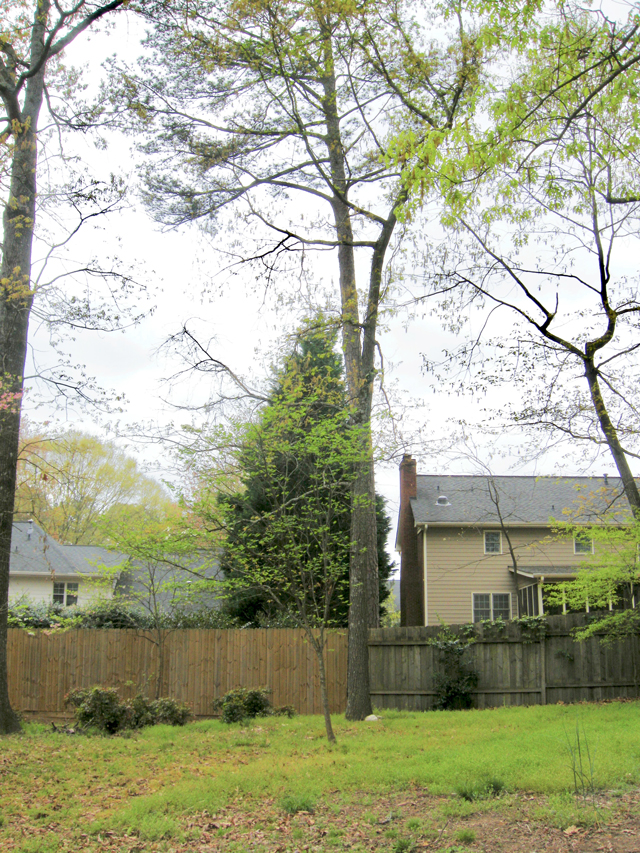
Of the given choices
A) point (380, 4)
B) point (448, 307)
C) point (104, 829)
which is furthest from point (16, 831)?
point (380, 4)

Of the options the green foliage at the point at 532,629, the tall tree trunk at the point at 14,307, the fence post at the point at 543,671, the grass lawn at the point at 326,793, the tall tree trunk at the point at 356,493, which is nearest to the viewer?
the grass lawn at the point at 326,793

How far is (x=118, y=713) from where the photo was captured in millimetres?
10742

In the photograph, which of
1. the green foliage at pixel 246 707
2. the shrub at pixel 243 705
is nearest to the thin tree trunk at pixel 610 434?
the green foliage at pixel 246 707

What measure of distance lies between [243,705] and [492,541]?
1291 centimetres

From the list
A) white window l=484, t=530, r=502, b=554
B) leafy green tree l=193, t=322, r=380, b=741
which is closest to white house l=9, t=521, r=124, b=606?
white window l=484, t=530, r=502, b=554

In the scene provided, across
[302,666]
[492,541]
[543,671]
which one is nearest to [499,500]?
[492,541]

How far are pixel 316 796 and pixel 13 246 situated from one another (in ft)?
26.9

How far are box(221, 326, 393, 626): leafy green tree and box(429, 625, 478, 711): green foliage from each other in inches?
83.8

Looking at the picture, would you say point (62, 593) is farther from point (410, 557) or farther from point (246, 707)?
point (246, 707)

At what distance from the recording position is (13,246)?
33.2ft

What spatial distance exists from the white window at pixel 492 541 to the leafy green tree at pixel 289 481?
13.9 ft

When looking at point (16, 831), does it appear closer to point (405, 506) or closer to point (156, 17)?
point (156, 17)

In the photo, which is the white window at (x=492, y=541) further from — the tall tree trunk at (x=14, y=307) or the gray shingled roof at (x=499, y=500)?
the tall tree trunk at (x=14, y=307)

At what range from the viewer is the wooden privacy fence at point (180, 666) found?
1381 cm
